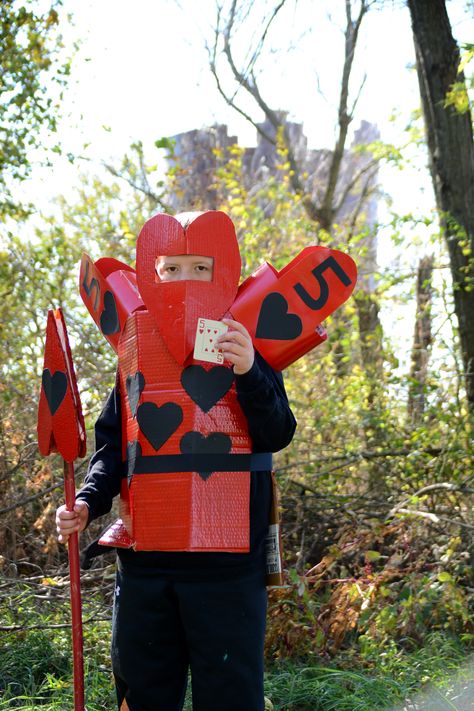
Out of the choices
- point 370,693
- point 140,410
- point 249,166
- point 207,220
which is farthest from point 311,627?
point 249,166

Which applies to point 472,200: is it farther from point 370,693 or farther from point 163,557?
point 163,557

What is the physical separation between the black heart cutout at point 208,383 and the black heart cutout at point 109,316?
0.37 m

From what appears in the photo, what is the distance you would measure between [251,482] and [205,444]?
7.1 inches

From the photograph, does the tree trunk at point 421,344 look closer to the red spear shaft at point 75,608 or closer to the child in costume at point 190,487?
the child in costume at point 190,487

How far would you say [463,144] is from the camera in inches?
204

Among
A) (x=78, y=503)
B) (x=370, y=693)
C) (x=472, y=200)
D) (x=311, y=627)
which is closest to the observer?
(x=78, y=503)

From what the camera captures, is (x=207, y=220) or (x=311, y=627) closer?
(x=207, y=220)

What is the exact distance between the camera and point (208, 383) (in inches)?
90.2

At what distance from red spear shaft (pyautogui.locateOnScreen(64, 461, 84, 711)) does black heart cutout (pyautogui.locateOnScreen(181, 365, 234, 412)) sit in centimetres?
47

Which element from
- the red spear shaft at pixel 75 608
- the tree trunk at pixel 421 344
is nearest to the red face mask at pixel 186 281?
the red spear shaft at pixel 75 608

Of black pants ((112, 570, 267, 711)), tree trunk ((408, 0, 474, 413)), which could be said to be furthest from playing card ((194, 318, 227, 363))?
tree trunk ((408, 0, 474, 413))

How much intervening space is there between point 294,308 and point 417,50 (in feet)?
11.5

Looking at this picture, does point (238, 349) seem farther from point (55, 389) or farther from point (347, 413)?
point (347, 413)

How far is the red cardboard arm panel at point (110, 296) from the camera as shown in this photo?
253 cm
